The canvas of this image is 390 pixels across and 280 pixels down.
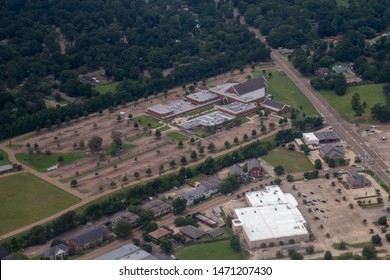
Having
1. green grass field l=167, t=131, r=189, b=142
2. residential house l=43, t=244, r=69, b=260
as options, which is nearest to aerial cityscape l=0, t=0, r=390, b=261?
residential house l=43, t=244, r=69, b=260

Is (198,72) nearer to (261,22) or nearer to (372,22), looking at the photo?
(261,22)

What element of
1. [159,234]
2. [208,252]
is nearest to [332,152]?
[208,252]

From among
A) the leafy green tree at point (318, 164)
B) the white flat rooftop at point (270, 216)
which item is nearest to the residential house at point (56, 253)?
the white flat rooftop at point (270, 216)

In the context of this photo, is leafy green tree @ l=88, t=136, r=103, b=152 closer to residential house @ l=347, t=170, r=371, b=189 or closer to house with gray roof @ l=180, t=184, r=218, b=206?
house with gray roof @ l=180, t=184, r=218, b=206

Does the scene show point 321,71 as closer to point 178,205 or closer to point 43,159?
point 43,159

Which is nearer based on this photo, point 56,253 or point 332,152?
point 56,253

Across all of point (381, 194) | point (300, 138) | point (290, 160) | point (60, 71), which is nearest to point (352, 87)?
point (300, 138)
